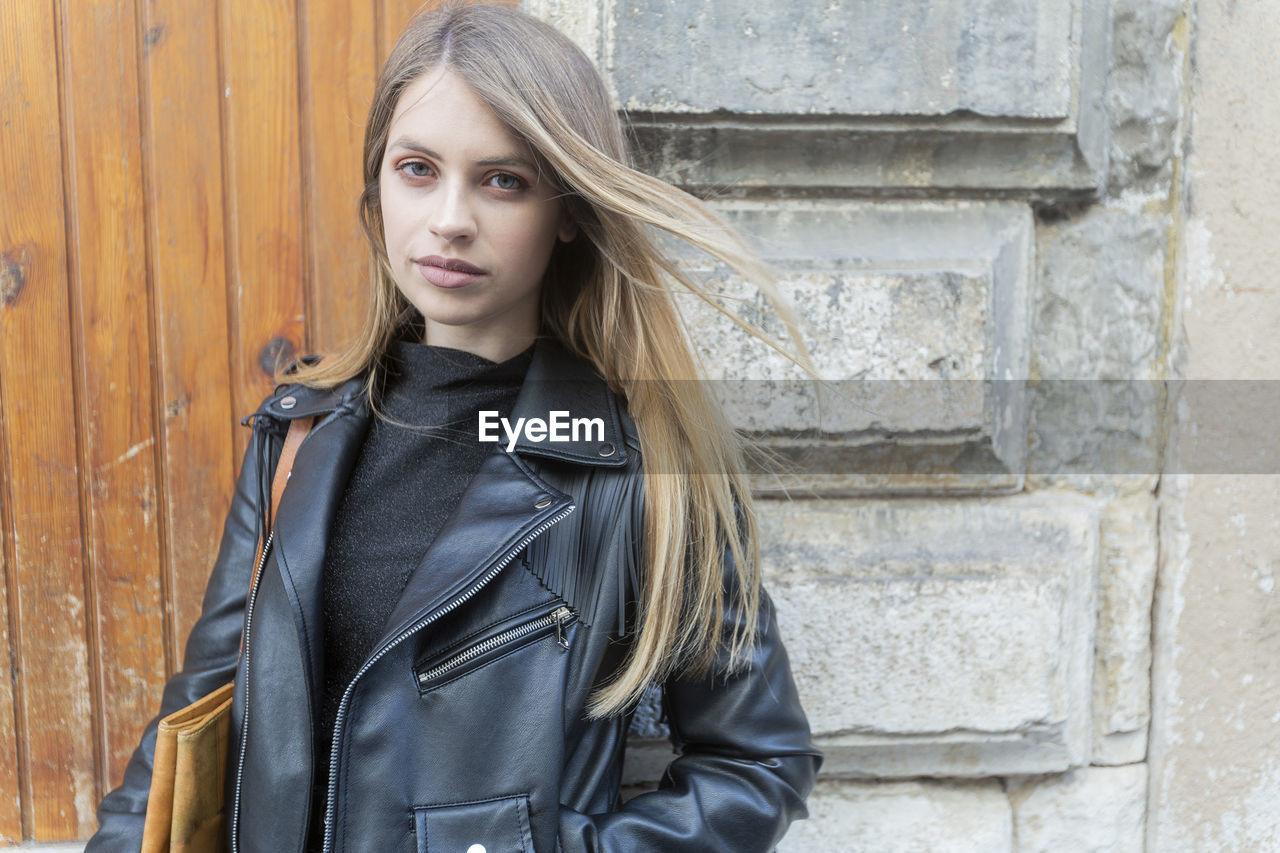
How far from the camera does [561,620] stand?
1080 mm

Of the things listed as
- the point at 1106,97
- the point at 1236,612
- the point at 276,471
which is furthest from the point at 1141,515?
the point at 276,471

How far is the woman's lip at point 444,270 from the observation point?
109 cm

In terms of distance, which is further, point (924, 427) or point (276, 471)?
point (924, 427)

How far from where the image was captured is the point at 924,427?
1.38 meters

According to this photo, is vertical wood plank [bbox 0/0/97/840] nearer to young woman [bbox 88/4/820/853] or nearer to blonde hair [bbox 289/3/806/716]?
young woman [bbox 88/4/820/853]

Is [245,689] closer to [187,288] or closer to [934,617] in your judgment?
[187,288]

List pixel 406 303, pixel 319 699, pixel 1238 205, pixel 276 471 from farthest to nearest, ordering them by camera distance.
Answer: pixel 1238 205
pixel 406 303
pixel 276 471
pixel 319 699

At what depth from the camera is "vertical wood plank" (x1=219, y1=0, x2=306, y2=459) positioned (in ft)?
4.81

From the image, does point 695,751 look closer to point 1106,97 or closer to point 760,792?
point 760,792

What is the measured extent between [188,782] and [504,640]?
1.33 feet

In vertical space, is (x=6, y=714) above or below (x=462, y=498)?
below

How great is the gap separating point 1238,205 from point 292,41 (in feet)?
5.04

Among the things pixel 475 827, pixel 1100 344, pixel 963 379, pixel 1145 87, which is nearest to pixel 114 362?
pixel 475 827

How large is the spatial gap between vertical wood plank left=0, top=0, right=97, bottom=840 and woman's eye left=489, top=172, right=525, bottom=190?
0.84 meters
